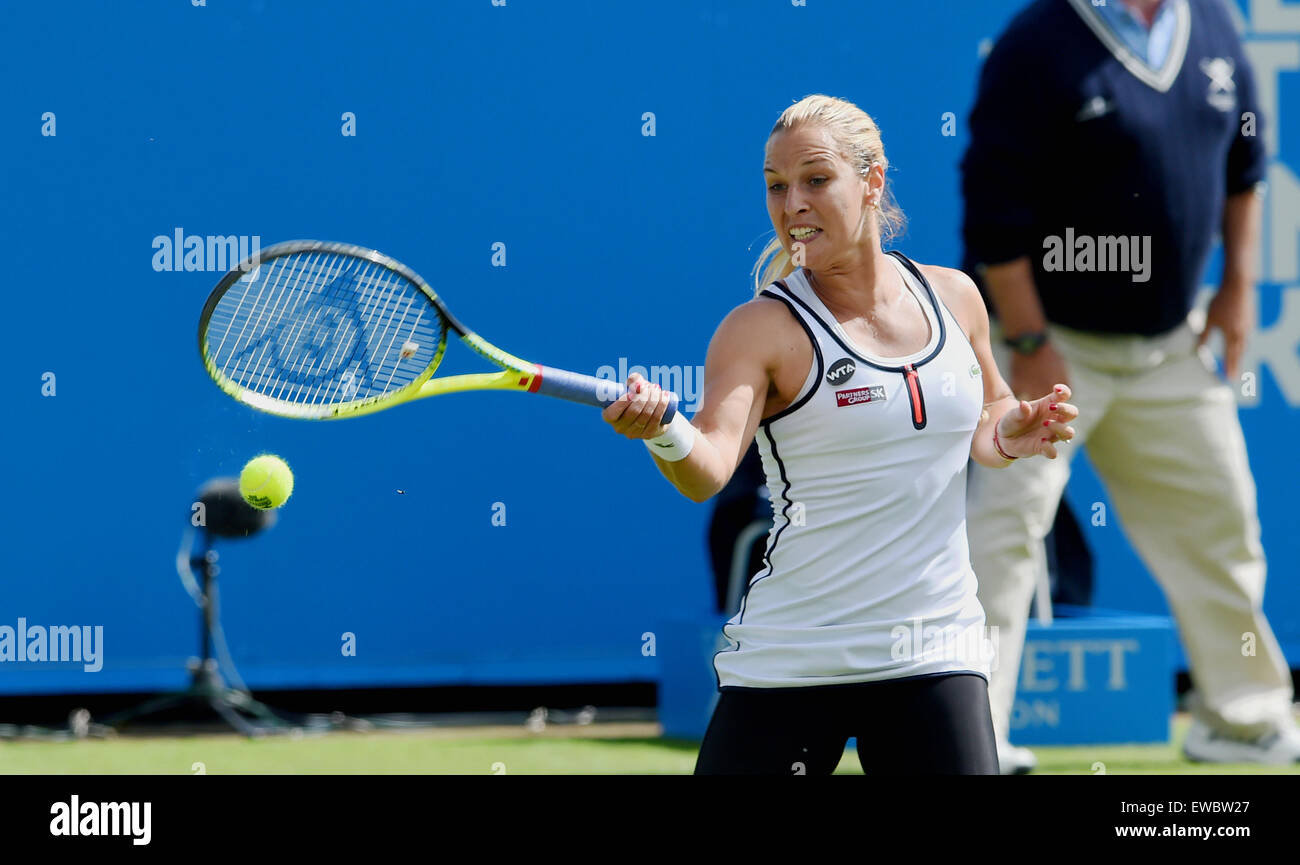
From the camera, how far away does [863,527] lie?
2527 millimetres

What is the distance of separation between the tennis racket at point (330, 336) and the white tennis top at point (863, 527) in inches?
20.2

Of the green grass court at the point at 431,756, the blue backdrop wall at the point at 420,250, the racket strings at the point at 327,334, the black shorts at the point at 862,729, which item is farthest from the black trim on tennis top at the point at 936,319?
the blue backdrop wall at the point at 420,250

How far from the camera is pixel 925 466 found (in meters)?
2.54

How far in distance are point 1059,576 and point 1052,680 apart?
81cm

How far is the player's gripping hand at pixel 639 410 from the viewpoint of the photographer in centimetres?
237

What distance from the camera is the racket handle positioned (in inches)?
98.3

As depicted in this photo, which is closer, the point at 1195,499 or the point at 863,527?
the point at 863,527

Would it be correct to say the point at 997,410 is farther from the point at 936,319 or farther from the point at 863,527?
the point at 863,527

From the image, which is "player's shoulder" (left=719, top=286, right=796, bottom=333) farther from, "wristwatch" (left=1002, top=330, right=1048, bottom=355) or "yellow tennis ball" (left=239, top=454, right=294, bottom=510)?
"wristwatch" (left=1002, top=330, right=1048, bottom=355)

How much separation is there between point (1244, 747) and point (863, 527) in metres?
3.12

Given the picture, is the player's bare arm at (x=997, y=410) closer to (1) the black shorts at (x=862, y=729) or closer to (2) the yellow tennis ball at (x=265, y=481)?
(1) the black shorts at (x=862, y=729)

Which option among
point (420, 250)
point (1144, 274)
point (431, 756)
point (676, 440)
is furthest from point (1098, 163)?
point (676, 440)

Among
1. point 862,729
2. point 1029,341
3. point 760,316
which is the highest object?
point 1029,341
